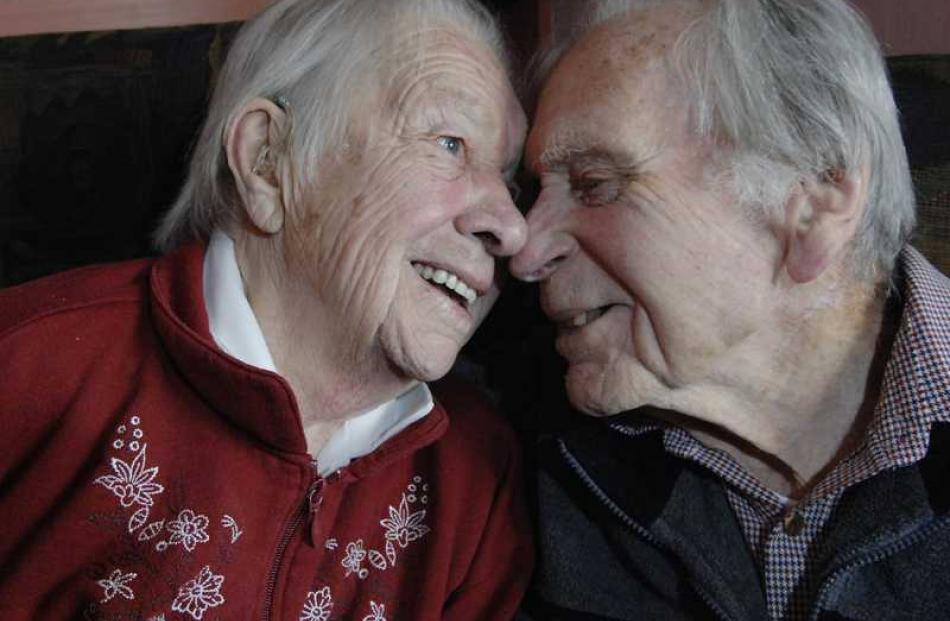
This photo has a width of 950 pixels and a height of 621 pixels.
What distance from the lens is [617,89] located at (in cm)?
123

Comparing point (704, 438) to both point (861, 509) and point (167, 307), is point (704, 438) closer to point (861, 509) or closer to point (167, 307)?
point (861, 509)

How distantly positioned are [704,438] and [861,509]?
233 mm

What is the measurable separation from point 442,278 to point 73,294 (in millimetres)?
475

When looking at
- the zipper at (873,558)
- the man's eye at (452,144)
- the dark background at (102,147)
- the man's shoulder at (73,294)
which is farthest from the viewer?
the dark background at (102,147)

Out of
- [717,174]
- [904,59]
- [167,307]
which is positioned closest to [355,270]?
[167,307]

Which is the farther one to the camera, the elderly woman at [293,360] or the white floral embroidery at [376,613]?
the white floral embroidery at [376,613]

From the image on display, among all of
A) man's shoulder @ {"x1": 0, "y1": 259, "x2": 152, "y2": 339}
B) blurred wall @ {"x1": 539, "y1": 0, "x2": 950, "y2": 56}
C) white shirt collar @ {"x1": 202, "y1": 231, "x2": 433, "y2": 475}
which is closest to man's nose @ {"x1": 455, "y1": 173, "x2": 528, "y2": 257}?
white shirt collar @ {"x1": 202, "y1": 231, "x2": 433, "y2": 475}

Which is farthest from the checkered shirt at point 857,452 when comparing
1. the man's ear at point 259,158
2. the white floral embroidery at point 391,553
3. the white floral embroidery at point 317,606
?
the man's ear at point 259,158

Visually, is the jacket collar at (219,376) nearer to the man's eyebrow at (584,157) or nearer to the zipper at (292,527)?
the zipper at (292,527)

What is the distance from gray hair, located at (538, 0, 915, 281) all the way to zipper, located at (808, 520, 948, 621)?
1.26 ft

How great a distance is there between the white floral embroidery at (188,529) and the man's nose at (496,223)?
492 mm

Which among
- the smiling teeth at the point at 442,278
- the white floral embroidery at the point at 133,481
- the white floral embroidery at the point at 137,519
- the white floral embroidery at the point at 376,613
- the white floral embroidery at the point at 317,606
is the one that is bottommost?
the white floral embroidery at the point at 376,613

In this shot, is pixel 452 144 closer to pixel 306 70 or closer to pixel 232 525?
pixel 306 70

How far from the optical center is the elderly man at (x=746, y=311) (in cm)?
115
